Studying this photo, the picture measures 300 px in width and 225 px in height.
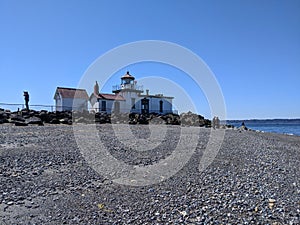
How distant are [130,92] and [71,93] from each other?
702 cm

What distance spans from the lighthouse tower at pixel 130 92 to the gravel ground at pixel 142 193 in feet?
82.8

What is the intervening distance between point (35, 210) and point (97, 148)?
5.26 m

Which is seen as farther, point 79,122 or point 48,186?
point 79,122

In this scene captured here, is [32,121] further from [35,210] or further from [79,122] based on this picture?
[35,210]

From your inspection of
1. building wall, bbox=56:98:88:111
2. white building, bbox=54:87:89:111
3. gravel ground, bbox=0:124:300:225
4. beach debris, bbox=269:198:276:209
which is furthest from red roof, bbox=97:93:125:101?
beach debris, bbox=269:198:276:209

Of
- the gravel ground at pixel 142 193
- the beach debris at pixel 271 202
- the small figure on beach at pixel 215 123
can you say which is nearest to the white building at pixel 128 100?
the small figure on beach at pixel 215 123

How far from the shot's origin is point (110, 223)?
433 cm

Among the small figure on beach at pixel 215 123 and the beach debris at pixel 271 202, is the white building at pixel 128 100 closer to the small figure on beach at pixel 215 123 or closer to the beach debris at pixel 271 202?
the small figure on beach at pixel 215 123

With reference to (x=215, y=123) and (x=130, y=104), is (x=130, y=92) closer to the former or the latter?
(x=130, y=104)

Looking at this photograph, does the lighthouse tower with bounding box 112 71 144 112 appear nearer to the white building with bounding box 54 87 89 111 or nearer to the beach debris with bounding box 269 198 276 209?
the white building with bounding box 54 87 89 111

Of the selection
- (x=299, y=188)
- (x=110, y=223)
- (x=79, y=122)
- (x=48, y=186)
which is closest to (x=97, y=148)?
(x=48, y=186)

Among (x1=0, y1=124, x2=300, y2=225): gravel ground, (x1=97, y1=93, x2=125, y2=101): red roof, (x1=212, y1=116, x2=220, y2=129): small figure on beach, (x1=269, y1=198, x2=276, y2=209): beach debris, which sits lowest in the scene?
(x1=269, y1=198, x2=276, y2=209): beach debris

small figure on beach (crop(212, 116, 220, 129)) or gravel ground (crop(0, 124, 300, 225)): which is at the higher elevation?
small figure on beach (crop(212, 116, 220, 129))

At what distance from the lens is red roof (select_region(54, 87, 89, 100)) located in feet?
101
